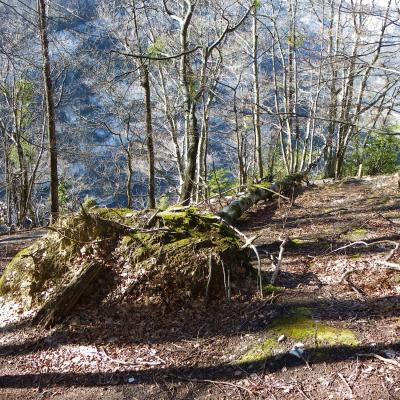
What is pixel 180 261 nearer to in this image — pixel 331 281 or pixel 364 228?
pixel 331 281

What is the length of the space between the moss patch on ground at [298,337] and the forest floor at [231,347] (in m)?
0.01

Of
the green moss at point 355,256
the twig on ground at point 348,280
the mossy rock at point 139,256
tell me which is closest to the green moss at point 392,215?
the green moss at point 355,256

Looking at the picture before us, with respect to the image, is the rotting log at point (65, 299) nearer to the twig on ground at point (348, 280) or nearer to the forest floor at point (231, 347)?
the forest floor at point (231, 347)

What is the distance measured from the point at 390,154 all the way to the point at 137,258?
18.7 m

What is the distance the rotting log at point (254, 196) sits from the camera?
8808mm

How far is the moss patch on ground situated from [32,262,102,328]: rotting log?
7.19ft

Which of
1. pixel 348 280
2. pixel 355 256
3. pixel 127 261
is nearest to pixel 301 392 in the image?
pixel 348 280

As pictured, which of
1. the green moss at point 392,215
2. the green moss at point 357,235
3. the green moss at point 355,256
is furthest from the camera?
the green moss at point 392,215

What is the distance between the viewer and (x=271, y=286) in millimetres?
5004

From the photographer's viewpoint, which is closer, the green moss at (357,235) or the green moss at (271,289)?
the green moss at (271,289)

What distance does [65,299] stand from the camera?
480 centimetres

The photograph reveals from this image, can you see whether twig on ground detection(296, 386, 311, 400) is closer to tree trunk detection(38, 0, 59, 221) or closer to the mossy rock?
the mossy rock

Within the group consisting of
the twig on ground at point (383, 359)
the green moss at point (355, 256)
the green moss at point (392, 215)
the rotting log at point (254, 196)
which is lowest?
the twig on ground at point (383, 359)

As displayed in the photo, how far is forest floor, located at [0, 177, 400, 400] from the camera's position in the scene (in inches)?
135
